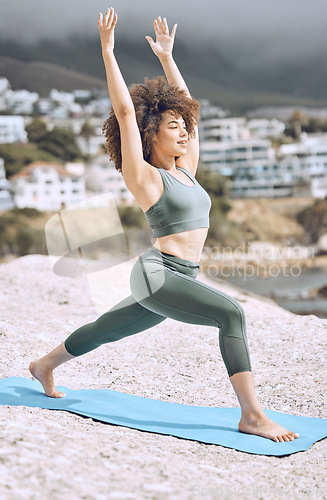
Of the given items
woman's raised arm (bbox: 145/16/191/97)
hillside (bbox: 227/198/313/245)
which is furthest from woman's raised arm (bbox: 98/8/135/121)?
hillside (bbox: 227/198/313/245)

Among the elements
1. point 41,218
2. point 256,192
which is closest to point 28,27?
point 41,218

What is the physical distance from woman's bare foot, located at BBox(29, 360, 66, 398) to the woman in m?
0.21

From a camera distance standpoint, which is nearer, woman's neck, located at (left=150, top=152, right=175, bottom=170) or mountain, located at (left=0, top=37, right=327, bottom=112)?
woman's neck, located at (left=150, top=152, right=175, bottom=170)

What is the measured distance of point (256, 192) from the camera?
44500 millimetres

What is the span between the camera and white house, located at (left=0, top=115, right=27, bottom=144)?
4353 cm

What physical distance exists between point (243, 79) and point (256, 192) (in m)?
11.0

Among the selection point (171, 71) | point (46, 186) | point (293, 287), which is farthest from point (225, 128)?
point (171, 71)

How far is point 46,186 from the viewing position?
42.5 metres

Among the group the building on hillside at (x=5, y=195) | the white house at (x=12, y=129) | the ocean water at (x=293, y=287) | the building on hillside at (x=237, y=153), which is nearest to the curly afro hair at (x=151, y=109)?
the ocean water at (x=293, y=287)

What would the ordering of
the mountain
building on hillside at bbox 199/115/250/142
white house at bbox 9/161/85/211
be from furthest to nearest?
building on hillside at bbox 199/115/250/142
the mountain
white house at bbox 9/161/85/211

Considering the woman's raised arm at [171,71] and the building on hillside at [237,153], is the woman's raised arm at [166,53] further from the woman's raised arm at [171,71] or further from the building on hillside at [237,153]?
the building on hillside at [237,153]

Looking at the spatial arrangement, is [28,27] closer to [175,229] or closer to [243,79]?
[243,79]

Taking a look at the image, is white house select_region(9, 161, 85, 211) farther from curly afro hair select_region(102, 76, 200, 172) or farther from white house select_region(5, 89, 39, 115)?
curly afro hair select_region(102, 76, 200, 172)

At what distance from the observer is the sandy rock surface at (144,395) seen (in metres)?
1.79
